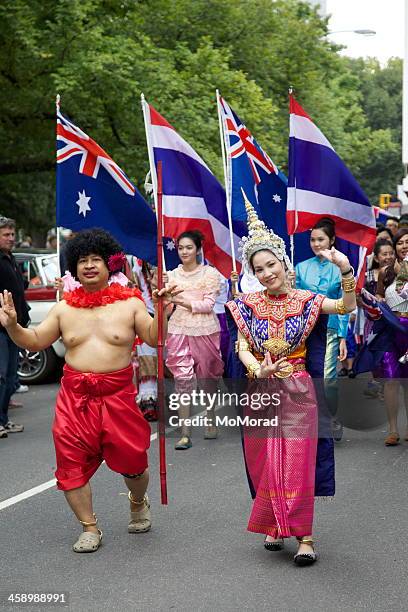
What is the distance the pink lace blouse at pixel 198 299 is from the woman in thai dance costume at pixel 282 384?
3.67 metres

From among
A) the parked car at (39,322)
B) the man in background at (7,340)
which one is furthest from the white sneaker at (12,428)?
the parked car at (39,322)

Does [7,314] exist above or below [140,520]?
above

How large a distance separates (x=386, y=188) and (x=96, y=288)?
5725 centimetres

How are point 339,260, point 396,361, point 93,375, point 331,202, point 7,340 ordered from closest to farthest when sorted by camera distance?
point 339,260 → point 93,375 → point 331,202 → point 396,361 → point 7,340

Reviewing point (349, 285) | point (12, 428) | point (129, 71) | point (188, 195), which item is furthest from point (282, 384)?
Answer: point (129, 71)

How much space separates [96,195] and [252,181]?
1.48 metres

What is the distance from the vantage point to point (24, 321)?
1070 centimetres

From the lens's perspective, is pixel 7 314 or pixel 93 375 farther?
pixel 93 375

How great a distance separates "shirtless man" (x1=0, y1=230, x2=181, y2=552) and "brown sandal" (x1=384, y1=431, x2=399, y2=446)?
3489mm

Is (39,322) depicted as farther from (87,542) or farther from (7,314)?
(7,314)

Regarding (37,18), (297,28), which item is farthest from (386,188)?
(37,18)

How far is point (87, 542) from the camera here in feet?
19.4

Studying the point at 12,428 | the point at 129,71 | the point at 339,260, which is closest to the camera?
the point at 339,260

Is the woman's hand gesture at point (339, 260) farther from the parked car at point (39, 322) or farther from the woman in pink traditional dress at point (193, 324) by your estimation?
the parked car at point (39, 322)
